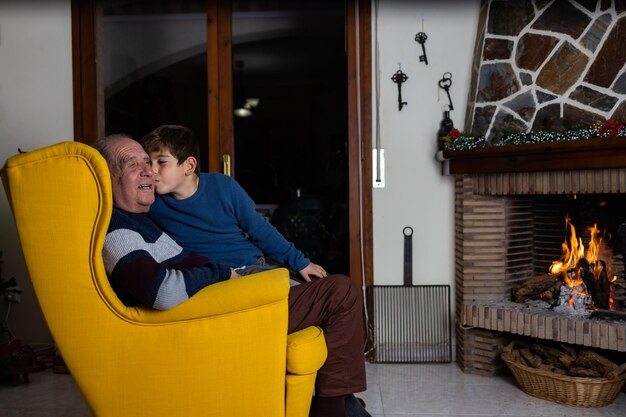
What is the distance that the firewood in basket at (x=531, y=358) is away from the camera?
2.72m

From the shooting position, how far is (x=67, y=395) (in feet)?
9.19

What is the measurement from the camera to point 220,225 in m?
2.15

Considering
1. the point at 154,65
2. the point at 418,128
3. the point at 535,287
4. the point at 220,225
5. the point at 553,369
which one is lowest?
the point at 553,369

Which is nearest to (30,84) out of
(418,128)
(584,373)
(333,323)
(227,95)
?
(227,95)

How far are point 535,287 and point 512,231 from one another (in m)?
0.32

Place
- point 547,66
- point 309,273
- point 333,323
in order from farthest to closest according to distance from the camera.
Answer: point 547,66 → point 309,273 → point 333,323

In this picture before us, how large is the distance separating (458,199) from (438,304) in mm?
604

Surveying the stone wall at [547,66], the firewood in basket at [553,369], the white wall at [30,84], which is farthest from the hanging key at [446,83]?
the white wall at [30,84]

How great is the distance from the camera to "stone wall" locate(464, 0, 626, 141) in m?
2.77

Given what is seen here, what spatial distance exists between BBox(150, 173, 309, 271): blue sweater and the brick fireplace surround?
1.21 meters

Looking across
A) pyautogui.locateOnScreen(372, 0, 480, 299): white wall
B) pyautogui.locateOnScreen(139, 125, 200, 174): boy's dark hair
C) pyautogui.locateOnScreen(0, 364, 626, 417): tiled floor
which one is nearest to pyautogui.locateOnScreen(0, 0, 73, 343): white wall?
pyautogui.locateOnScreen(0, 364, 626, 417): tiled floor

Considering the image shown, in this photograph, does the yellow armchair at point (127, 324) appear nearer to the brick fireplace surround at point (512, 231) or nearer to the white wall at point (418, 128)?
the brick fireplace surround at point (512, 231)

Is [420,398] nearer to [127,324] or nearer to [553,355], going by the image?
[553,355]

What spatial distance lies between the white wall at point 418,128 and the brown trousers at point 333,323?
4.55 feet
